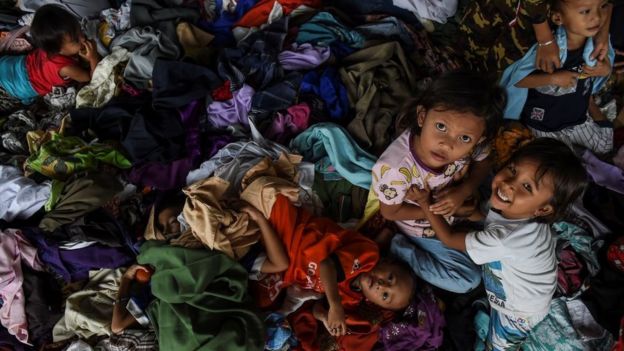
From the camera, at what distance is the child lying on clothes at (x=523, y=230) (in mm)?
1242

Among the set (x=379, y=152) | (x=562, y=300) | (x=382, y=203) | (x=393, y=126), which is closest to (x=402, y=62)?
(x=393, y=126)

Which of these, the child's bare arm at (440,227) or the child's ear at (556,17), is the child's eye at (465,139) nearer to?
the child's bare arm at (440,227)

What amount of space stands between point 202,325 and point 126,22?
135 centimetres

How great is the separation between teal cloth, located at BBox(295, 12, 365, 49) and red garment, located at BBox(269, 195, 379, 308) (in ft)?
2.30

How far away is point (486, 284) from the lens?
154 cm

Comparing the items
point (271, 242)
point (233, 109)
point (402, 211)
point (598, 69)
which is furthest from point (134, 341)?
point (598, 69)

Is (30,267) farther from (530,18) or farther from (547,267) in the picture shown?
(530,18)

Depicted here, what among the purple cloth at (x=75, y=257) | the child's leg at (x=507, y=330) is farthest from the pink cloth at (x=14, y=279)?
the child's leg at (x=507, y=330)

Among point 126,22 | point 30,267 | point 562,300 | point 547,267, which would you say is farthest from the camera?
point 126,22

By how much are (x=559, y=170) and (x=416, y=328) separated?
2.32ft

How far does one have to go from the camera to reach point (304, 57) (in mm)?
1741

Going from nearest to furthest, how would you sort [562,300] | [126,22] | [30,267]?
[562,300] → [30,267] → [126,22]

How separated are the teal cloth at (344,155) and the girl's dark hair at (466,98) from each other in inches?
8.6

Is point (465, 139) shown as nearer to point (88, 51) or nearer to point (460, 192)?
point (460, 192)
